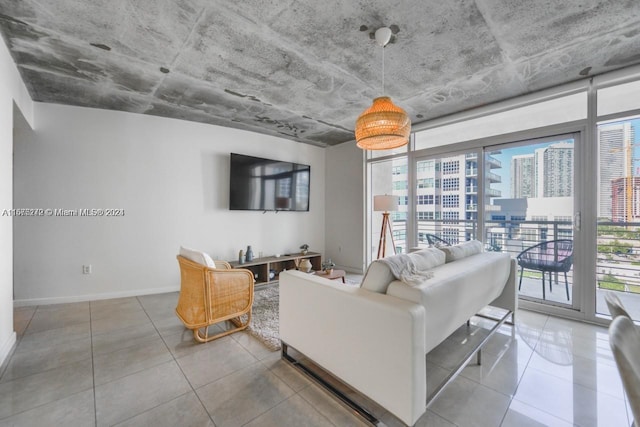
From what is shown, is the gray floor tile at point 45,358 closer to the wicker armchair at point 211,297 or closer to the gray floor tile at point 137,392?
the gray floor tile at point 137,392

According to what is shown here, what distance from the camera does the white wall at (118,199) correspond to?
329cm

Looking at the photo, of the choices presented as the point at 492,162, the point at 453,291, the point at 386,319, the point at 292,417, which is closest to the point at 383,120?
the point at 453,291

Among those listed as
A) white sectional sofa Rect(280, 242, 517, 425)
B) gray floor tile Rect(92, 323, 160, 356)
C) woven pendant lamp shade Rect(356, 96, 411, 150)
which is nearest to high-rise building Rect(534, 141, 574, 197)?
white sectional sofa Rect(280, 242, 517, 425)

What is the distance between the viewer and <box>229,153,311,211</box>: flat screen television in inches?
173

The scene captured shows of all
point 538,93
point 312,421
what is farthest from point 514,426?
point 538,93

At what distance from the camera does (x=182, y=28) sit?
2141 mm

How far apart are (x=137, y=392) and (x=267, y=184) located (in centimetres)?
344

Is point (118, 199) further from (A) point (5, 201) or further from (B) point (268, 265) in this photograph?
(B) point (268, 265)

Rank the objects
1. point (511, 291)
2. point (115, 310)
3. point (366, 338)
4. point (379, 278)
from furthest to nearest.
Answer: point (115, 310) < point (511, 291) < point (379, 278) < point (366, 338)

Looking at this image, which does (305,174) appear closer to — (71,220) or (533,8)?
(71,220)

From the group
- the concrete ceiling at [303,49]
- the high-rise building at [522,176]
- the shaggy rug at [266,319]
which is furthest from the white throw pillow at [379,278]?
the high-rise building at [522,176]

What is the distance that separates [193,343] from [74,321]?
153 centimetres

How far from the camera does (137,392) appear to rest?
5.71ft

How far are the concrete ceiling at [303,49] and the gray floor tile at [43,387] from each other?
8.58ft
